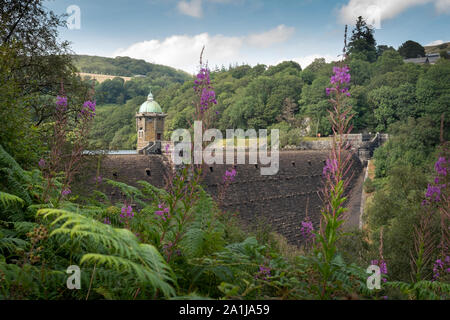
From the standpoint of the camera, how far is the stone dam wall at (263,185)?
18906 millimetres

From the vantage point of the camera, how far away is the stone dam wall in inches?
744

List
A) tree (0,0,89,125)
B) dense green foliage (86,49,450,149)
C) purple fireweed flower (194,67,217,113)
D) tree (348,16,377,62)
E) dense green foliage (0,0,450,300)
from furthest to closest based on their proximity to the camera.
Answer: tree (348,16,377,62)
dense green foliage (86,49,450,149)
tree (0,0,89,125)
purple fireweed flower (194,67,217,113)
dense green foliage (0,0,450,300)

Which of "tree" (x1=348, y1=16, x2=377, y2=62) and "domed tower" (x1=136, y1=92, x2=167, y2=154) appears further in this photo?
"tree" (x1=348, y1=16, x2=377, y2=62)

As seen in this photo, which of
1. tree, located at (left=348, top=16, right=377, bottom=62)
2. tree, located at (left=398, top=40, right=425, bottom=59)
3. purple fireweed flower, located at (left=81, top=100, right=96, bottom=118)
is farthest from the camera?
tree, located at (left=398, top=40, right=425, bottom=59)

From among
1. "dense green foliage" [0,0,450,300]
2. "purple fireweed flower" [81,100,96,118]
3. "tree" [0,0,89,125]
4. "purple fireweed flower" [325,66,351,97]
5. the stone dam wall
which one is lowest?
the stone dam wall

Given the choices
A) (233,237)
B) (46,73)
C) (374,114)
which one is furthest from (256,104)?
(233,237)

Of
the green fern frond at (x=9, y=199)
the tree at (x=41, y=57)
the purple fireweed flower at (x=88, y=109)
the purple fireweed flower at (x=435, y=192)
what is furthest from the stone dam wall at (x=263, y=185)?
the purple fireweed flower at (x=435, y=192)

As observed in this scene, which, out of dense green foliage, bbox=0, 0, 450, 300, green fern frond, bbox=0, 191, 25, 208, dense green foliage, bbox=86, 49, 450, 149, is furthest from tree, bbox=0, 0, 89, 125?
dense green foliage, bbox=86, 49, 450, 149

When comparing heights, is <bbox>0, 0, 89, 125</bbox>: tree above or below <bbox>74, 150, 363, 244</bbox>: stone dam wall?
above

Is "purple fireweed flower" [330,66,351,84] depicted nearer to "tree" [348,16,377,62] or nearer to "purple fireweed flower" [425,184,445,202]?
"purple fireweed flower" [425,184,445,202]

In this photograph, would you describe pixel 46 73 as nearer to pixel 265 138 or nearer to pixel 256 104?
pixel 265 138

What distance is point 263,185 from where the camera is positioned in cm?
2464

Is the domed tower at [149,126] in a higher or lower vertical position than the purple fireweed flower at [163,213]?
higher

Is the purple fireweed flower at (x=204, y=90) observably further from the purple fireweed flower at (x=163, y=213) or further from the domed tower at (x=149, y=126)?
the domed tower at (x=149, y=126)
